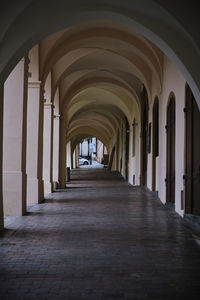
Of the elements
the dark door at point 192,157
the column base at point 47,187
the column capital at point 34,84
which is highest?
the column capital at point 34,84

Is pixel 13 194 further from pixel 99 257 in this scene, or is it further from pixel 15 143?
pixel 99 257

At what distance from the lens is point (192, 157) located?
762 centimetres

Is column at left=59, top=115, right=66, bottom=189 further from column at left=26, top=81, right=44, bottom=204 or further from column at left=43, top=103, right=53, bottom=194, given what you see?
column at left=26, top=81, right=44, bottom=204

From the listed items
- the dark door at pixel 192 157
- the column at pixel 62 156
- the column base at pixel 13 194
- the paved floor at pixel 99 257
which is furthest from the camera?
the column at pixel 62 156

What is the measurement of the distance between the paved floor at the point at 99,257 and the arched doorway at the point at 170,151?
177 cm

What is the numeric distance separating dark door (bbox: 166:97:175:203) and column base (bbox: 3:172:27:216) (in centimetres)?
396

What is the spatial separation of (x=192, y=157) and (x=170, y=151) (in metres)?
2.72

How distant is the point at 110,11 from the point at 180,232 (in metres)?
4.06

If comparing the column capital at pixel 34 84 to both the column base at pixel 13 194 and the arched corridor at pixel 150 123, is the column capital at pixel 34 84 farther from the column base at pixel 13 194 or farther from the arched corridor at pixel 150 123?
the column base at pixel 13 194

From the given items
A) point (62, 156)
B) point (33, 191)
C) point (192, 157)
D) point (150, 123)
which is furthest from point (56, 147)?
point (192, 157)

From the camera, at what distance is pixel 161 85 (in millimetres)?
11383

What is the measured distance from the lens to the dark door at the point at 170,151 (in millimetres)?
9969

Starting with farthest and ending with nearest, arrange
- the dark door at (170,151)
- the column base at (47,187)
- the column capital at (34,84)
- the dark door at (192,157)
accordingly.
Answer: the column base at (47,187), the column capital at (34,84), the dark door at (170,151), the dark door at (192,157)

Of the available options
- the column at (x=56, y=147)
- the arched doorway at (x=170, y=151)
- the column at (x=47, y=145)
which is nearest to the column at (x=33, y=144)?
the column at (x=47, y=145)
